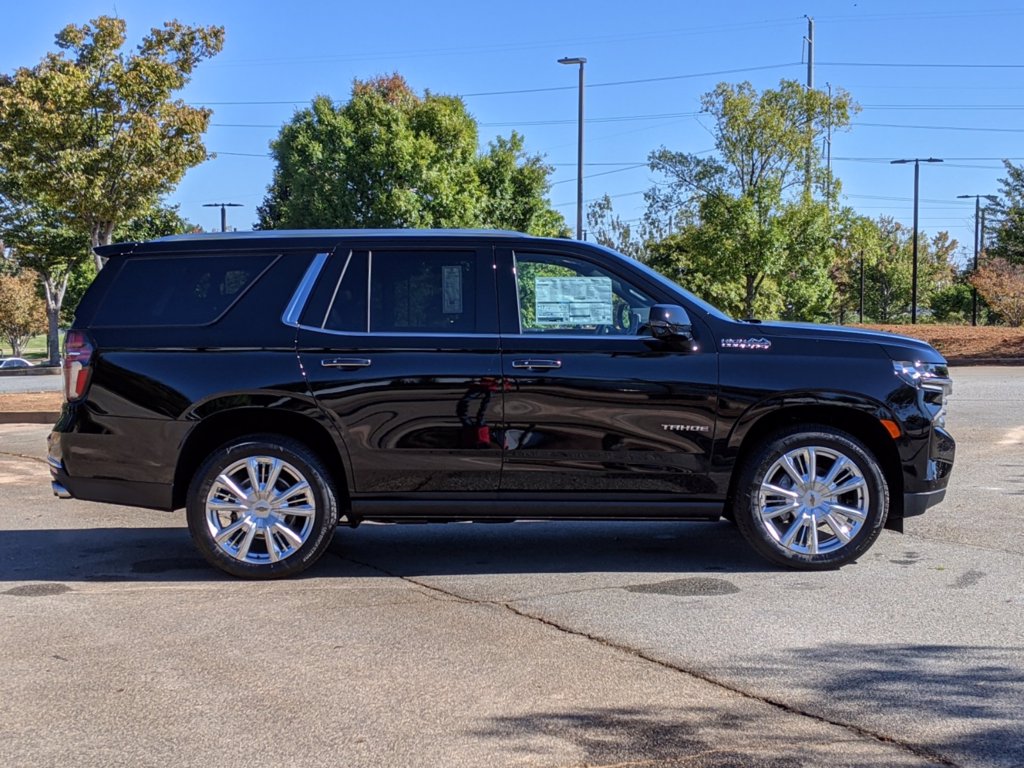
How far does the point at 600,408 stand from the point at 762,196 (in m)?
26.1

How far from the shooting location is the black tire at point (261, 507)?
20.7 ft

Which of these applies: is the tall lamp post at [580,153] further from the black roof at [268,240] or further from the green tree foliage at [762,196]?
the black roof at [268,240]

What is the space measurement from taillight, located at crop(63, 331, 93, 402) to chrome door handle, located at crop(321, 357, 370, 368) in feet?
4.43

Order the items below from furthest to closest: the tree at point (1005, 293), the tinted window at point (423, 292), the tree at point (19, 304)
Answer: the tree at point (19, 304) < the tree at point (1005, 293) < the tinted window at point (423, 292)

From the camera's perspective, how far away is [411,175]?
111 ft

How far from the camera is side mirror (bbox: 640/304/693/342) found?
20.3ft

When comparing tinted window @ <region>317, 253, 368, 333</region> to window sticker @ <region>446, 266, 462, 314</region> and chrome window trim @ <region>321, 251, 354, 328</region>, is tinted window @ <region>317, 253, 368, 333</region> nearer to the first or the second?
chrome window trim @ <region>321, 251, 354, 328</region>

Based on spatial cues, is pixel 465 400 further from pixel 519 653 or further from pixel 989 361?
pixel 989 361

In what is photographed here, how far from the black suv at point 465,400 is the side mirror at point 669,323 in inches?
0.5

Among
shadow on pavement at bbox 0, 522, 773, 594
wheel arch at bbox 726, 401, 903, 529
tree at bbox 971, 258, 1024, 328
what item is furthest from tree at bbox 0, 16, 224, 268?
tree at bbox 971, 258, 1024, 328

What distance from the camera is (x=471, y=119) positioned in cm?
4269

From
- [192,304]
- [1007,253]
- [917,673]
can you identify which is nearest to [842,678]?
[917,673]

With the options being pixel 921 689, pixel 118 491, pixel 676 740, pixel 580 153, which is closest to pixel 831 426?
pixel 921 689

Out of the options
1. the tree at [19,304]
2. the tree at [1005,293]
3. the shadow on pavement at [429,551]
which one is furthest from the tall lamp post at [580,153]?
the tree at [19,304]
